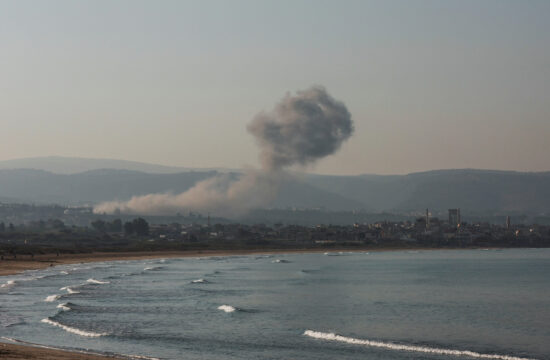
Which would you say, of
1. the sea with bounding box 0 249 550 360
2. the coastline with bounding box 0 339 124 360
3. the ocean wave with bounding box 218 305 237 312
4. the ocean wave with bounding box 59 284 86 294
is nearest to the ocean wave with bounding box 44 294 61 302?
the sea with bounding box 0 249 550 360

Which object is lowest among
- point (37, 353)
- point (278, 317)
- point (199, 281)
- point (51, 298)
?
point (278, 317)

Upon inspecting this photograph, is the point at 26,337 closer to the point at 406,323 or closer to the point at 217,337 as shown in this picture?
the point at 217,337

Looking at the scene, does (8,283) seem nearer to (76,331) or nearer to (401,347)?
(76,331)

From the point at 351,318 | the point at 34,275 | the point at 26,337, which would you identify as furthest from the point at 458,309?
the point at 34,275

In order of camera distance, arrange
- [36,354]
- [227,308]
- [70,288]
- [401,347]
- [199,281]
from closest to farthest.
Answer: [36,354], [401,347], [227,308], [70,288], [199,281]

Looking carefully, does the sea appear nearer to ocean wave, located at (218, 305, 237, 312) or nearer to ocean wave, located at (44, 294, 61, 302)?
ocean wave, located at (218, 305, 237, 312)

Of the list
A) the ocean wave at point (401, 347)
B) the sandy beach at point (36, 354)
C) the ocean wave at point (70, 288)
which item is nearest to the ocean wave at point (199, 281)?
the ocean wave at point (70, 288)

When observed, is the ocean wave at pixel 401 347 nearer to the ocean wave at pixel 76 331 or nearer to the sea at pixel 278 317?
the sea at pixel 278 317

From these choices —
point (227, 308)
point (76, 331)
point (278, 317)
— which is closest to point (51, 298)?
point (227, 308)

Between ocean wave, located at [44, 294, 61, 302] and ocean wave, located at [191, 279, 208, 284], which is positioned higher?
ocean wave, located at [44, 294, 61, 302]
